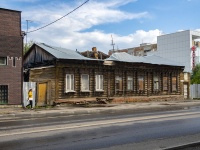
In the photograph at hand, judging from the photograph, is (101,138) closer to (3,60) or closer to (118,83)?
(3,60)

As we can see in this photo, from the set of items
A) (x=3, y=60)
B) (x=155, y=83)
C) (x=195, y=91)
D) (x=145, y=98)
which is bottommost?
(x=145, y=98)

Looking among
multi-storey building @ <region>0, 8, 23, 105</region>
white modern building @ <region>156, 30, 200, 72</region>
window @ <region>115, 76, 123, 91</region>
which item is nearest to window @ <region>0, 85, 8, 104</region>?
multi-storey building @ <region>0, 8, 23, 105</region>

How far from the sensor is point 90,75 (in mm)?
26531

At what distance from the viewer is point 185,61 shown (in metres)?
80.2

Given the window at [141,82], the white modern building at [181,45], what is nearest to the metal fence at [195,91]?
the window at [141,82]

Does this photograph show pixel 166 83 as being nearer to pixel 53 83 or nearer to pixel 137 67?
pixel 137 67

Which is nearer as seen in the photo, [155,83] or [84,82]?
[84,82]

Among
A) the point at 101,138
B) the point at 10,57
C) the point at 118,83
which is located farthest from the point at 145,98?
the point at 101,138

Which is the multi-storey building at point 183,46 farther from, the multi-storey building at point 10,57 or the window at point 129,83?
the multi-storey building at point 10,57

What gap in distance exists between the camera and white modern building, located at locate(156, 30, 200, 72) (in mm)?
77875

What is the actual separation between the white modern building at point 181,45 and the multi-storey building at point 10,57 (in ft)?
196

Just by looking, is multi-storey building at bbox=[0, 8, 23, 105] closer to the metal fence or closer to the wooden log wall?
the wooden log wall

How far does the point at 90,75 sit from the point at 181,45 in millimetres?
58232

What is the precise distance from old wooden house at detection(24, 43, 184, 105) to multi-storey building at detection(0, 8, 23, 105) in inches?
105
